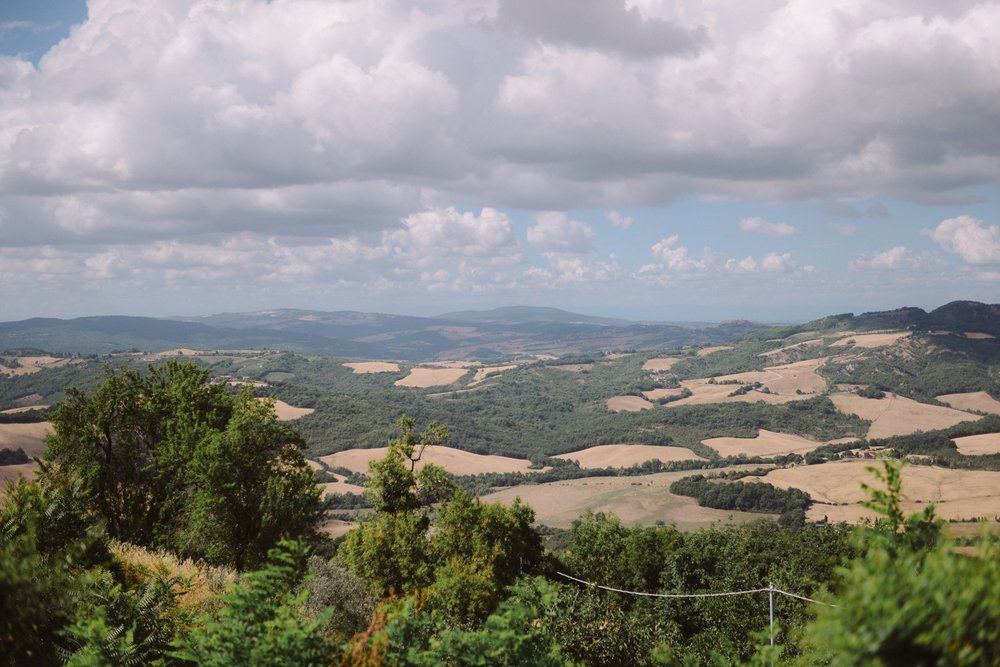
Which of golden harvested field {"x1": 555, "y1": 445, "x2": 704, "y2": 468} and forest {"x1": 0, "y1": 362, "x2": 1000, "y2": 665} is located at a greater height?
forest {"x1": 0, "y1": 362, "x2": 1000, "y2": 665}

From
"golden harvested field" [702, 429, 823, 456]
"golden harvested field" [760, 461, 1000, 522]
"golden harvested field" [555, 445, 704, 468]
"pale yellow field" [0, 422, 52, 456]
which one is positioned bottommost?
"golden harvested field" [555, 445, 704, 468]

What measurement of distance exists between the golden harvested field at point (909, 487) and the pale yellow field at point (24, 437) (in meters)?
132

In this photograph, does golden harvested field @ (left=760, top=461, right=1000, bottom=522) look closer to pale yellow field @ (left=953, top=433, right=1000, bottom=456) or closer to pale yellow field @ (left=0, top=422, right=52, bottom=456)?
pale yellow field @ (left=953, top=433, right=1000, bottom=456)

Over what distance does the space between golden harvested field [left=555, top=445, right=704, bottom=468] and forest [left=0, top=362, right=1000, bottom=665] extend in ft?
384

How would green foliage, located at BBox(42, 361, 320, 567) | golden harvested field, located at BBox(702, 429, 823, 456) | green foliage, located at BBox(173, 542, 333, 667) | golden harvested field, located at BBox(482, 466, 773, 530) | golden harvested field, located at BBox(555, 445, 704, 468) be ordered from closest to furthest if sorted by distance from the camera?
green foliage, located at BBox(173, 542, 333, 667) → green foliage, located at BBox(42, 361, 320, 567) → golden harvested field, located at BBox(482, 466, 773, 530) → golden harvested field, located at BBox(555, 445, 704, 468) → golden harvested field, located at BBox(702, 429, 823, 456)

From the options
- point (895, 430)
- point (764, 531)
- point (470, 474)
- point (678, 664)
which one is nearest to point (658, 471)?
point (470, 474)

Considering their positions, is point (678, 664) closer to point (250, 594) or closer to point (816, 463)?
point (250, 594)

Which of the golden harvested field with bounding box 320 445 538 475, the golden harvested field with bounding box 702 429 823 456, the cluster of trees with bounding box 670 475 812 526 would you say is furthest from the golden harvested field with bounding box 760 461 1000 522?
the golden harvested field with bounding box 320 445 538 475

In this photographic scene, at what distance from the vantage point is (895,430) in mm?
180375

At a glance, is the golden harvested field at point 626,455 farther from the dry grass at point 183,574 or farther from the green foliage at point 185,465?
the dry grass at point 183,574

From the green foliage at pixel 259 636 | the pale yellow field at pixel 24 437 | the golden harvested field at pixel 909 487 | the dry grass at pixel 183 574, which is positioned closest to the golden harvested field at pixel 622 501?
the golden harvested field at pixel 909 487

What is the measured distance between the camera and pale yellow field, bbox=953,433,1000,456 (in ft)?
452

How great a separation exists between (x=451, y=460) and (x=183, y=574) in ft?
498

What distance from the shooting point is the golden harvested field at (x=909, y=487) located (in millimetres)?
94200
